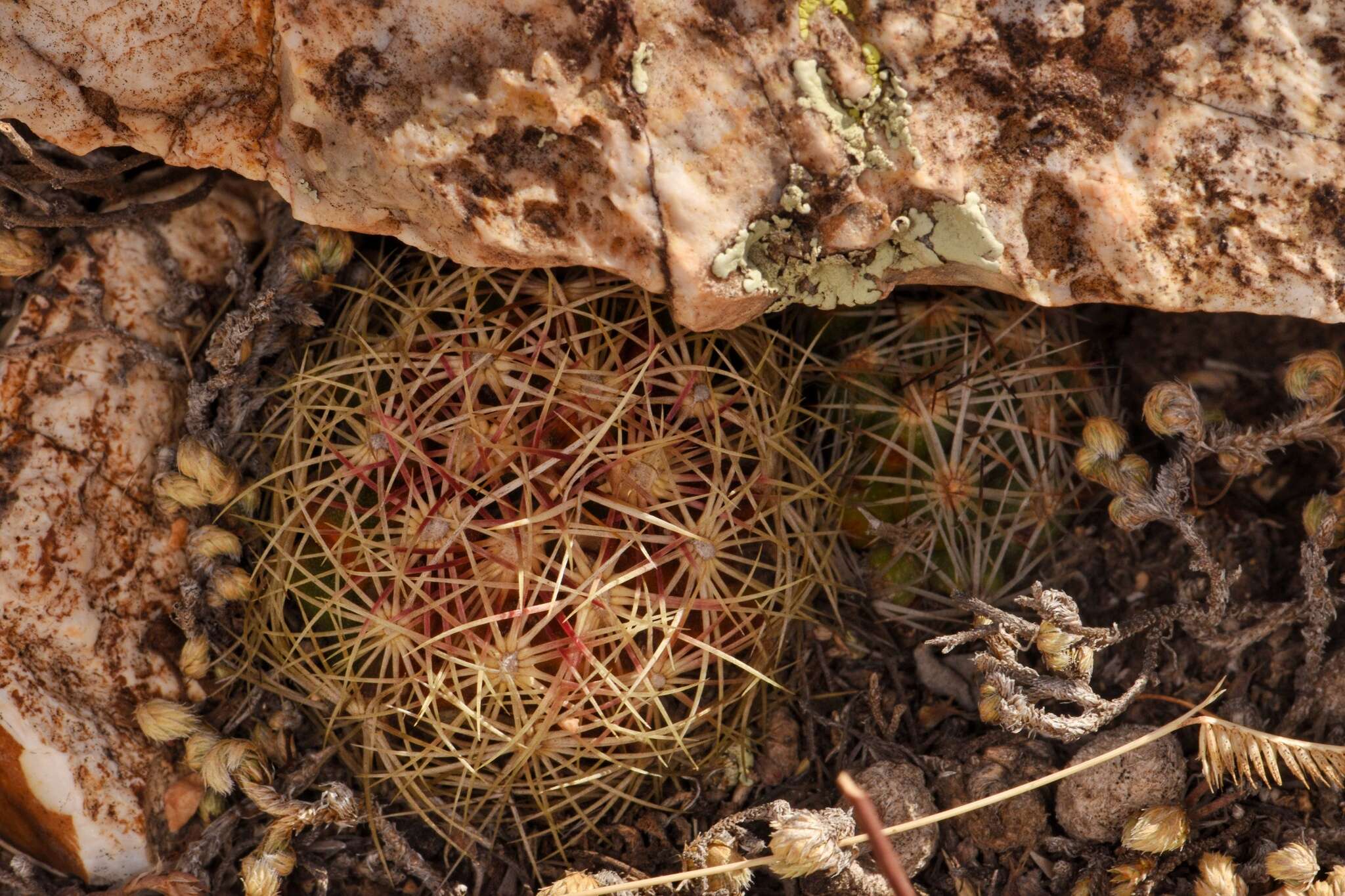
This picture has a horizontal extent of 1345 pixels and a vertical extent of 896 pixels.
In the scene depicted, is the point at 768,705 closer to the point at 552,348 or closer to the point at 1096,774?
the point at 1096,774

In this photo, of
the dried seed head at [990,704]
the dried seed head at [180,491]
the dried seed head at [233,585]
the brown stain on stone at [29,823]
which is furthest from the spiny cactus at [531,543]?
the brown stain on stone at [29,823]

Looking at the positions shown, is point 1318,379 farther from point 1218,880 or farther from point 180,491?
point 180,491

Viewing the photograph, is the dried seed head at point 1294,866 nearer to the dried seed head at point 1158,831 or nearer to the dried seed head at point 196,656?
the dried seed head at point 1158,831

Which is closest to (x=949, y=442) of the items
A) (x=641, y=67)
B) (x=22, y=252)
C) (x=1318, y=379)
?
(x=1318, y=379)

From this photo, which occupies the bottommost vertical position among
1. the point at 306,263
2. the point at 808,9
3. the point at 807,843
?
the point at 807,843

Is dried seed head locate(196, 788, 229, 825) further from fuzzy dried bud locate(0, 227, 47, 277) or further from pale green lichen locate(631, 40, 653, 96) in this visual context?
pale green lichen locate(631, 40, 653, 96)

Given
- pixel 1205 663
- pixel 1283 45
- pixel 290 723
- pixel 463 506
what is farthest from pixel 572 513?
pixel 1283 45
